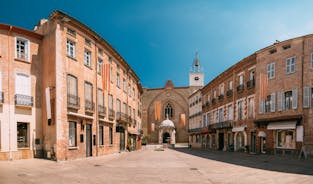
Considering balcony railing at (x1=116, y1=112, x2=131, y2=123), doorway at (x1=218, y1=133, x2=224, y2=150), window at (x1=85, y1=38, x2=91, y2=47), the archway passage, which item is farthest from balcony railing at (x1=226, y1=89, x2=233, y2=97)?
the archway passage

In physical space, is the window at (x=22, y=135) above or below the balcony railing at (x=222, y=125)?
above

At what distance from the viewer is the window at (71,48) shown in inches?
757

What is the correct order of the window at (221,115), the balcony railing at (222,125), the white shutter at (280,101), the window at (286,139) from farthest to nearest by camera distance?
the window at (221,115) < the balcony railing at (222,125) < the white shutter at (280,101) < the window at (286,139)

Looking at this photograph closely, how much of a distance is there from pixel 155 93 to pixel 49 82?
55423 millimetres

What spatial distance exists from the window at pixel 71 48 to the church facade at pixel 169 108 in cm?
4648

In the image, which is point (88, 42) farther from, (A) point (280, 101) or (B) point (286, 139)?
(B) point (286, 139)

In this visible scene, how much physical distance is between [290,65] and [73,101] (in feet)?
60.9

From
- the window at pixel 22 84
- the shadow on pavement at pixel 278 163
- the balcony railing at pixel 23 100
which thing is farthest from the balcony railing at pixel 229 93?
the window at pixel 22 84

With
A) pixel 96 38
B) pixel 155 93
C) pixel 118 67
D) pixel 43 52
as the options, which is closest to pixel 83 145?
pixel 43 52

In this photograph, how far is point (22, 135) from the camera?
56.4 ft

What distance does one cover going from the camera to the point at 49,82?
59.3 ft

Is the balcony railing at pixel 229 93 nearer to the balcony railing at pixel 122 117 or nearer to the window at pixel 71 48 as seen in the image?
the balcony railing at pixel 122 117

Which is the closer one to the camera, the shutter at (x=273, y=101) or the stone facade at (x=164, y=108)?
the shutter at (x=273, y=101)

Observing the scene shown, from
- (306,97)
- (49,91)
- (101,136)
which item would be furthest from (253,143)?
(49,91)
